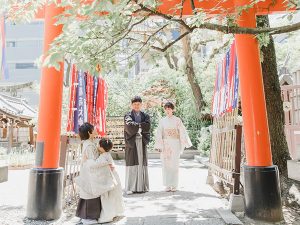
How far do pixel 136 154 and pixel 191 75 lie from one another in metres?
10.3

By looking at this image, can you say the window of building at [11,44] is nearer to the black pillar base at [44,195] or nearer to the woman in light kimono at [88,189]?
the black pillar base at [44,195]

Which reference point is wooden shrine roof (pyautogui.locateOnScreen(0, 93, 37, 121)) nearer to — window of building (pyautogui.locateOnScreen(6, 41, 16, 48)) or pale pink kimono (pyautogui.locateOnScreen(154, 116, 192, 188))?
pale pink kimono (pyautogui.locateOnScreen(154, 116, 192, 188))

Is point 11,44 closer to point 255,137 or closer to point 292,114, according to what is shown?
→ point 292,114

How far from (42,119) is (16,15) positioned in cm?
216

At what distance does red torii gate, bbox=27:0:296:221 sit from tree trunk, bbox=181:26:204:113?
10.4 m

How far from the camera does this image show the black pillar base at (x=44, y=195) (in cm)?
465

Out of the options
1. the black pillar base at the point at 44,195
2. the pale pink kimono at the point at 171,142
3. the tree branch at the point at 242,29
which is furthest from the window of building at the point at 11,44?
the tree branch at the point at 242,29

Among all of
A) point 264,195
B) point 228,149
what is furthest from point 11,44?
point 264,195

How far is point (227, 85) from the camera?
6305 mm

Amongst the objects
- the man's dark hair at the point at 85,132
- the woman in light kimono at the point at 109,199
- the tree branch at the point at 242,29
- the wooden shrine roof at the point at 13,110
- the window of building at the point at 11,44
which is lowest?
the woman in light kimono at the point at 109,199

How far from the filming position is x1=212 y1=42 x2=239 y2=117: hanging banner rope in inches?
227

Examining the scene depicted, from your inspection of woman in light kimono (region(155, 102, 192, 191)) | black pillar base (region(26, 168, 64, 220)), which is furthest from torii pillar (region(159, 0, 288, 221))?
black pillar base (region(26, 168, 64, 220))

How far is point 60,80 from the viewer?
16.6 ft

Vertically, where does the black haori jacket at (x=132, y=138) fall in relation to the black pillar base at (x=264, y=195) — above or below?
above
